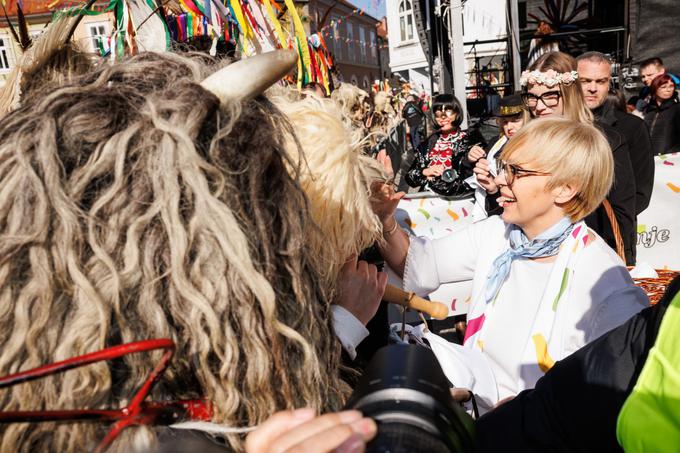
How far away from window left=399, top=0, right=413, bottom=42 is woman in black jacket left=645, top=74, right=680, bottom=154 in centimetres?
2084

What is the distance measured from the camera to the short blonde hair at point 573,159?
1966 millimetres

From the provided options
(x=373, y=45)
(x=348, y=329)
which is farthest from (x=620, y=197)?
(x=373, y=45)

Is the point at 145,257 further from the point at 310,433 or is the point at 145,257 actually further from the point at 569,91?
the point at 569,91

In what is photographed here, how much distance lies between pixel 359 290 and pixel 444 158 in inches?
128

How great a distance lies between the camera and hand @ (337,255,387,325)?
1476 millimetres

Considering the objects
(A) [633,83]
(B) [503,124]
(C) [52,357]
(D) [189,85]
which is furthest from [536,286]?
(A) [633,83]

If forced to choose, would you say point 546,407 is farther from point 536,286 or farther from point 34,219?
point 34,219

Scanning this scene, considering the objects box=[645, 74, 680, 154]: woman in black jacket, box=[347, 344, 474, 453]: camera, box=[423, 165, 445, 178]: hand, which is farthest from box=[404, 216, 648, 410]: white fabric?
box=[645, 74, 680, 154]: woman in black jacket

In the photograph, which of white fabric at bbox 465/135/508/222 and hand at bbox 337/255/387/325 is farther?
white fabric at bbox 465/135/508/222

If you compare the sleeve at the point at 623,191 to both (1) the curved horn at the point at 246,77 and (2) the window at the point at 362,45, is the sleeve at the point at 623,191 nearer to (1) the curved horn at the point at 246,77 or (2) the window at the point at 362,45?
(1) the curved horn at the point at 246,77

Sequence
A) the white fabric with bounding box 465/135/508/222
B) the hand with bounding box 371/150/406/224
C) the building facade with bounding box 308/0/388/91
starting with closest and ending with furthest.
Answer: the hand with bounding box 371/150/406/224 < the white fabric with bounding box 465/135/508/222 < the building facade with bounding box 308/0/388/91

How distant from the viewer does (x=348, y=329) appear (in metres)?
1.37

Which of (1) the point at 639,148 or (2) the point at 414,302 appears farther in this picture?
(1) the point at 639,148

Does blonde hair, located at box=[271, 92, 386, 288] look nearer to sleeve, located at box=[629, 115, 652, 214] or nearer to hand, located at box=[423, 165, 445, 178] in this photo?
sleeve, located at box=[629, 115, 652, 214]
